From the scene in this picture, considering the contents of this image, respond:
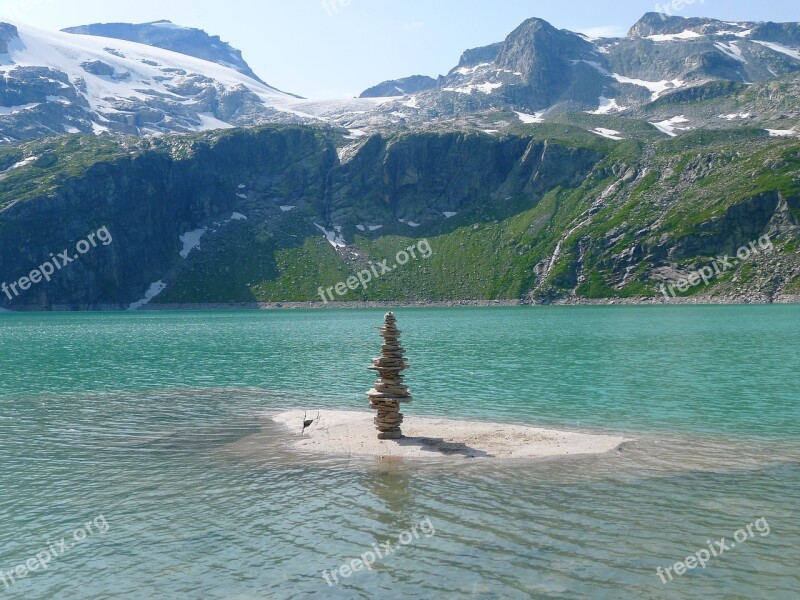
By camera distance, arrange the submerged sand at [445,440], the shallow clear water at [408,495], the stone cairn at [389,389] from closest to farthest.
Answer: the shallow clear water at [408,495] < the submerged sand at [445,440] < the stone cairn at [389,389]

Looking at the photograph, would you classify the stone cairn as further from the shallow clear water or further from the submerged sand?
the shallow clear water

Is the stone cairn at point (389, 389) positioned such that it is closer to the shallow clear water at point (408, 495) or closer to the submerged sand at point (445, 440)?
the submerged sand at point (445, 440)

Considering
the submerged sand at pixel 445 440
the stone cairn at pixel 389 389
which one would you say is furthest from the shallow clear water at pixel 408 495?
the stone cairn at pixel 389 389

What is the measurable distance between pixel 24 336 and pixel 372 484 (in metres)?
115

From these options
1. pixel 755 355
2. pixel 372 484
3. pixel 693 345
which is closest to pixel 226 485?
pixel 372 484

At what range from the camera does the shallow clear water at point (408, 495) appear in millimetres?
16906

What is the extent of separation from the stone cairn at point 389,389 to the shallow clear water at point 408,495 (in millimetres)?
4325

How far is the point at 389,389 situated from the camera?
34219 mm

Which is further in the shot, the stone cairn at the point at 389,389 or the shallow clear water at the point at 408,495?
the stone cairn at the point at 389,389

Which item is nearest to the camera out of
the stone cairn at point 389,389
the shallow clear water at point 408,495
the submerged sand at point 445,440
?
the shallow clear water at point 408,495

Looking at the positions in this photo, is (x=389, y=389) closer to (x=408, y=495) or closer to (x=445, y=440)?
(x=445, y=440)

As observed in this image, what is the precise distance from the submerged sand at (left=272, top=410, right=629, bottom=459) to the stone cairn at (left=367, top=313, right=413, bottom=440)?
2.46 feet

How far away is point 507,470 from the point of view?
89.0 ft

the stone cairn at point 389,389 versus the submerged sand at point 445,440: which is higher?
the stone cairn at point 389,389
